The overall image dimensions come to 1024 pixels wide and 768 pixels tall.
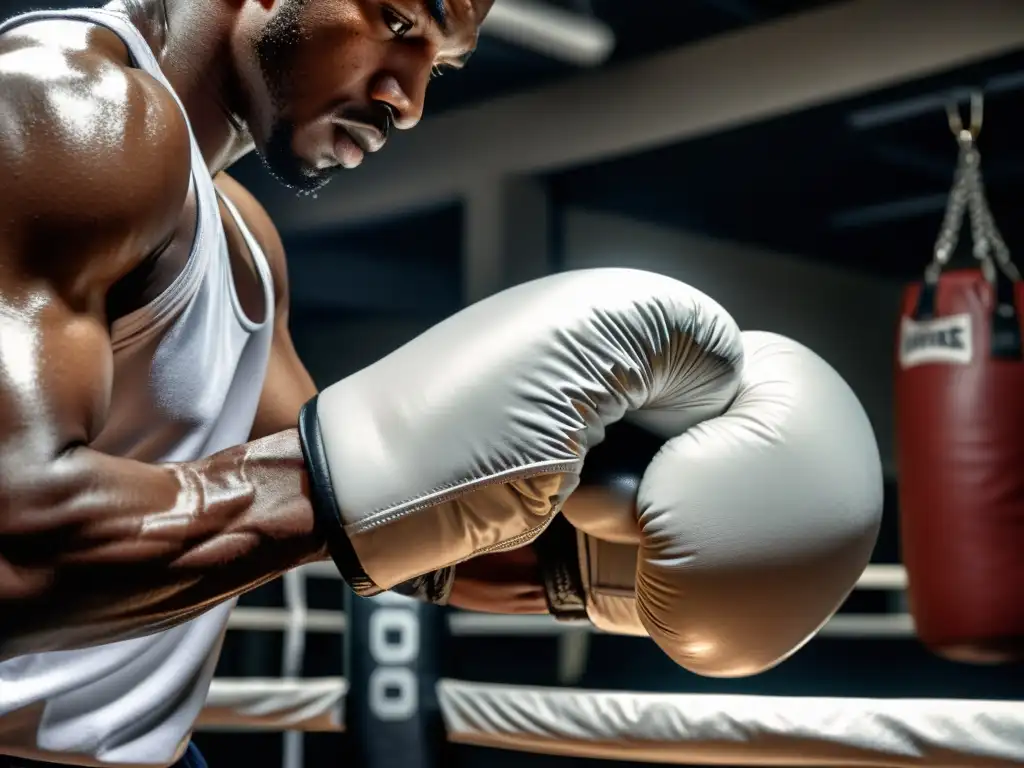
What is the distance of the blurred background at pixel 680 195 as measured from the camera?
152 inches

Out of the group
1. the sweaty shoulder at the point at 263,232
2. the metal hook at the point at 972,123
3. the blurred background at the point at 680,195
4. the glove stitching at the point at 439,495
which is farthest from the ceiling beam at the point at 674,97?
the glove stitching at the point at 439,495

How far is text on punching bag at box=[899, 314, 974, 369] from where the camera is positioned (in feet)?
9.79

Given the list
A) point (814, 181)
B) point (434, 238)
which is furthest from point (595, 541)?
point (434, 238)

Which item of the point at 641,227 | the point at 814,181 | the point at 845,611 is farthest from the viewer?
the point at 845,611

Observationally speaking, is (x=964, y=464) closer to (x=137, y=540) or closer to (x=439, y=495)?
(x=439, y=495)

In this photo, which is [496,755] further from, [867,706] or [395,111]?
[395,111]

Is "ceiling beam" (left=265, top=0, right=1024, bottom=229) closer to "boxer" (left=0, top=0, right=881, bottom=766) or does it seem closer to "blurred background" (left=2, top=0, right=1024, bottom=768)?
"blurred background" (left=2, top=0, right=1024, bottom=768)

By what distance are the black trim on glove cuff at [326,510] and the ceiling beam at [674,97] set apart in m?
3.10

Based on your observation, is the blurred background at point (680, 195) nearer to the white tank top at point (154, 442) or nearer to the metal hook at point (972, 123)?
the metal hook at point (972, 123)

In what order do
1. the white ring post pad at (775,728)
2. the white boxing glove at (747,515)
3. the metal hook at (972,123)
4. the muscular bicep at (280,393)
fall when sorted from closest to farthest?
the white boxing glove at (747,515) → the muscular bicep at (280,393) → the white ring post pad at (775,728) → the metal hook at (972,123)

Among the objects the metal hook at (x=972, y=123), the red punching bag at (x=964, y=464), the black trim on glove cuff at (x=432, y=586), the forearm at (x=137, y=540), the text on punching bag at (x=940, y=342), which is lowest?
the red punching bag at (x=964, y=464)

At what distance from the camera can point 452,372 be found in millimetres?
805

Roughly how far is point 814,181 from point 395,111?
A: 4.76m

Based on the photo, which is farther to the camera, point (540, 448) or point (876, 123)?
point (876, 123)
